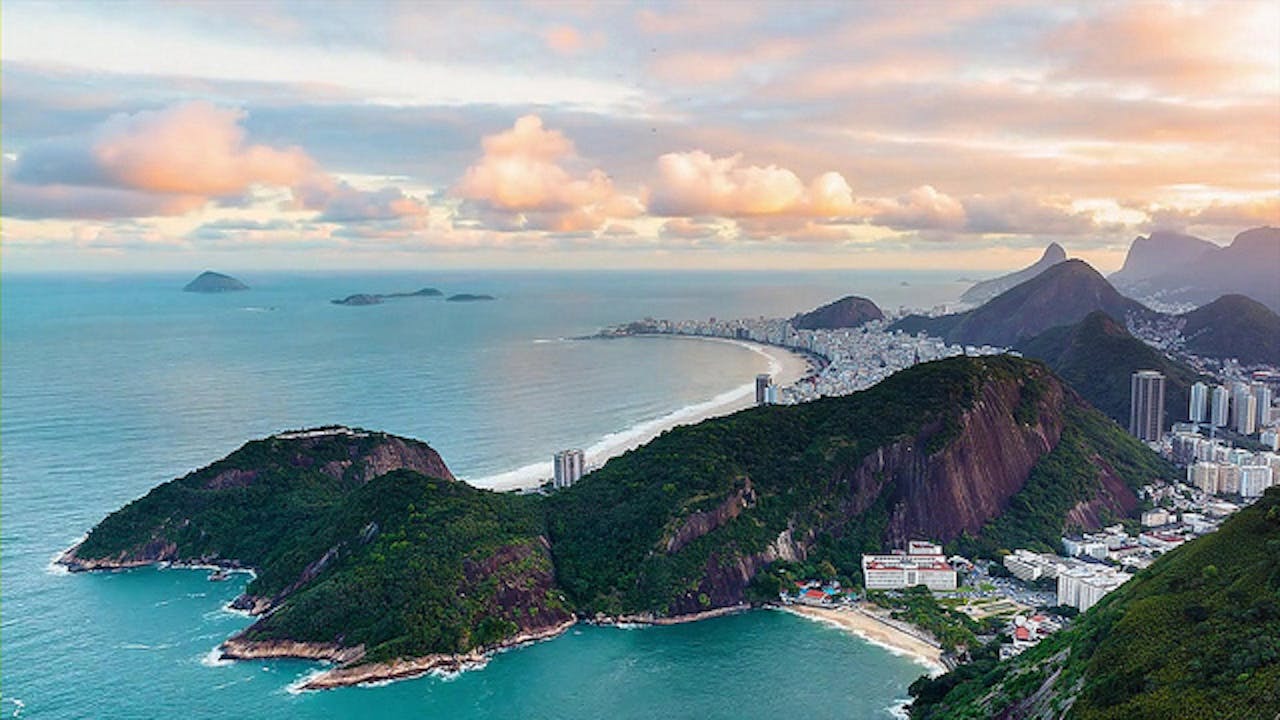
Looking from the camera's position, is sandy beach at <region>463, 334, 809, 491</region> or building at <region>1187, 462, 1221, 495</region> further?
building at <region>1187, 462, 1221, 495</region>

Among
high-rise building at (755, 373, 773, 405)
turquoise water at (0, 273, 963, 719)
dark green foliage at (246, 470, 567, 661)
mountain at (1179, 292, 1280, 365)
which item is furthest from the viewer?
mountain at (1179, 292, 1280, 365)

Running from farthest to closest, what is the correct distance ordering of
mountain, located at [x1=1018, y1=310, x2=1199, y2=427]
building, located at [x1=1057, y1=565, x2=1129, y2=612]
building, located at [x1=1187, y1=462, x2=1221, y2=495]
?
1. mountain, located at [x1=1018, y1=310, x2=1199, y2=427]
2. building, located at [x1=1187, y1=462, x2=1221, y2=495]
3. building, located at [x1=1057, y1=565, x2=1129, y2=612]

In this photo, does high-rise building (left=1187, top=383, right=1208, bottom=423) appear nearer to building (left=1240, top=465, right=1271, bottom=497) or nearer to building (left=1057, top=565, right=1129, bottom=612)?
building (left=1240, top=465, right=1271, bottom=497)

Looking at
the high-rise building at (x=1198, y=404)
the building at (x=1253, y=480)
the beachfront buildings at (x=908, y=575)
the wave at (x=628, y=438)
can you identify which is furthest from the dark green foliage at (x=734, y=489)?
the high-rise building at (x=1198, y=404)

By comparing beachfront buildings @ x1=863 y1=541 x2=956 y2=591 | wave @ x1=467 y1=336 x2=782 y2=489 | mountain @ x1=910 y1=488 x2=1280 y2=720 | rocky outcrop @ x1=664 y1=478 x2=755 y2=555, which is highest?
mountain @ x1=910 y1=488 x2=1280 y2=720

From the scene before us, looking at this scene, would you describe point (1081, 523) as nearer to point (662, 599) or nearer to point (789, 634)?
point (789, 634)

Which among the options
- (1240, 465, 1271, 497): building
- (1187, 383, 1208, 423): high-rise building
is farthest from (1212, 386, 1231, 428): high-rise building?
(1240, 465, 1271, 497): building

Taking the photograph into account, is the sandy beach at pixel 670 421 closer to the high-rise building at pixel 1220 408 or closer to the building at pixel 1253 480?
the building at pixel 1253 480
